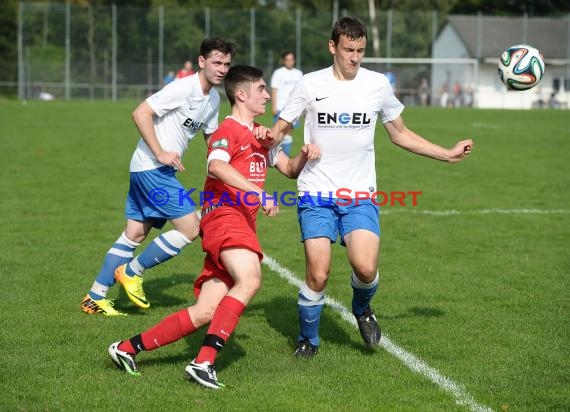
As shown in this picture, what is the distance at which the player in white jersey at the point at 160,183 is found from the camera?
6.84 meters

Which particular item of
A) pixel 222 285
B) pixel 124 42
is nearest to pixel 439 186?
pixel 222 285

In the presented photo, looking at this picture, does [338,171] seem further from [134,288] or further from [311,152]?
[134,288]

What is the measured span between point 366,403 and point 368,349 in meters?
1.21

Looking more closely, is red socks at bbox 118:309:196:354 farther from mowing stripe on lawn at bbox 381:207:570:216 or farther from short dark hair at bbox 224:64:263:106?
mowing stripe on lawn at bbox 381:207:570:216

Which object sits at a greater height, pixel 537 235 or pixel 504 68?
pixel 504 68

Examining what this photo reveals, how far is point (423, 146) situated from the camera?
6141 mm

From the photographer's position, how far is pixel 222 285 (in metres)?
5.37

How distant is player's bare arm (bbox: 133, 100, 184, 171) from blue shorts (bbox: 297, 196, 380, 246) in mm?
1061

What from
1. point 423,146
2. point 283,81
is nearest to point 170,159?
point 423,146

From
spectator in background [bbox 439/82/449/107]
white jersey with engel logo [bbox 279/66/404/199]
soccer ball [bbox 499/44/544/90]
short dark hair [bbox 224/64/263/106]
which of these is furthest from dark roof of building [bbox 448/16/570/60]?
short dark hair [bbox 224/64/263/106]

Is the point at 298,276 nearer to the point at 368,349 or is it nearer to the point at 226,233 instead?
the point at 368,349

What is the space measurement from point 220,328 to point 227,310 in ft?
0.37

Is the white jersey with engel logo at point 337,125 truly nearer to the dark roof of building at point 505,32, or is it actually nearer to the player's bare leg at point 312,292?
the player's bare leg at point 312,292

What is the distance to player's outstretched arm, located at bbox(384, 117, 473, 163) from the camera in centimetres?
604
